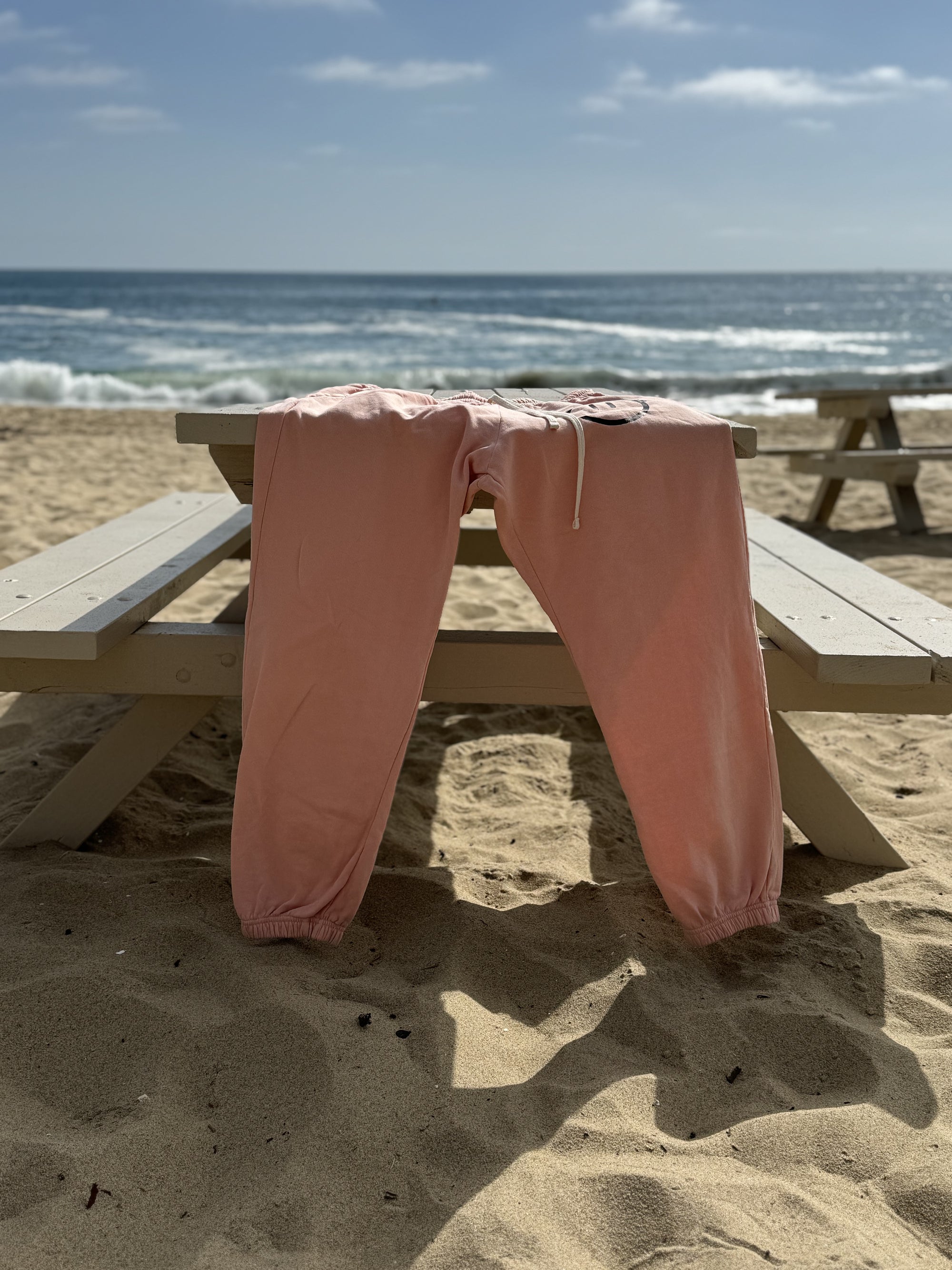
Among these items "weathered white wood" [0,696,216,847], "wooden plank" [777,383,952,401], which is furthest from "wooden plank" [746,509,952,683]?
"wooden plank" [777,383,952,401]

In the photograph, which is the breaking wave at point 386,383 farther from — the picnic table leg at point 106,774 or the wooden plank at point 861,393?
the picnic table leg at point 106,774

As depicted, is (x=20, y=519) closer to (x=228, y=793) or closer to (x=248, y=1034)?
(x=228, y=793)

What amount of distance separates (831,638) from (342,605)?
0.97 m

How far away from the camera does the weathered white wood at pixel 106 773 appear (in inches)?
89.5

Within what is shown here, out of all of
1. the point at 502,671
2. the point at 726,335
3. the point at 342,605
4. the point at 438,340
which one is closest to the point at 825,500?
the point at 502,671

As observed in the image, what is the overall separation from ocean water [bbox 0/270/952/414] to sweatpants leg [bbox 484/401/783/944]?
9019 mm

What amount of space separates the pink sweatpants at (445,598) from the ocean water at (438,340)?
9.00 metres

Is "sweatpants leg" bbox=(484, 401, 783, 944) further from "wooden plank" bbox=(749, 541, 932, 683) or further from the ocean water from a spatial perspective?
the ocean water

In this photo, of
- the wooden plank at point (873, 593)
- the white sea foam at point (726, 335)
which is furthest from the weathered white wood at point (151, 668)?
the white sea foam at point (726, 335)

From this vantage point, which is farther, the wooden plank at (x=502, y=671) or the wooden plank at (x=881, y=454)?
the wooden plank at (x=881, y=454)

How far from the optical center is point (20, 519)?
17.9ft

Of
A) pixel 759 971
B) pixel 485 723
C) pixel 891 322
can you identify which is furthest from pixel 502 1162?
pixel 891 322

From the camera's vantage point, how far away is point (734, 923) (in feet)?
6.38

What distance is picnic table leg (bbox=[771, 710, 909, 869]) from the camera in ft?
7.43
